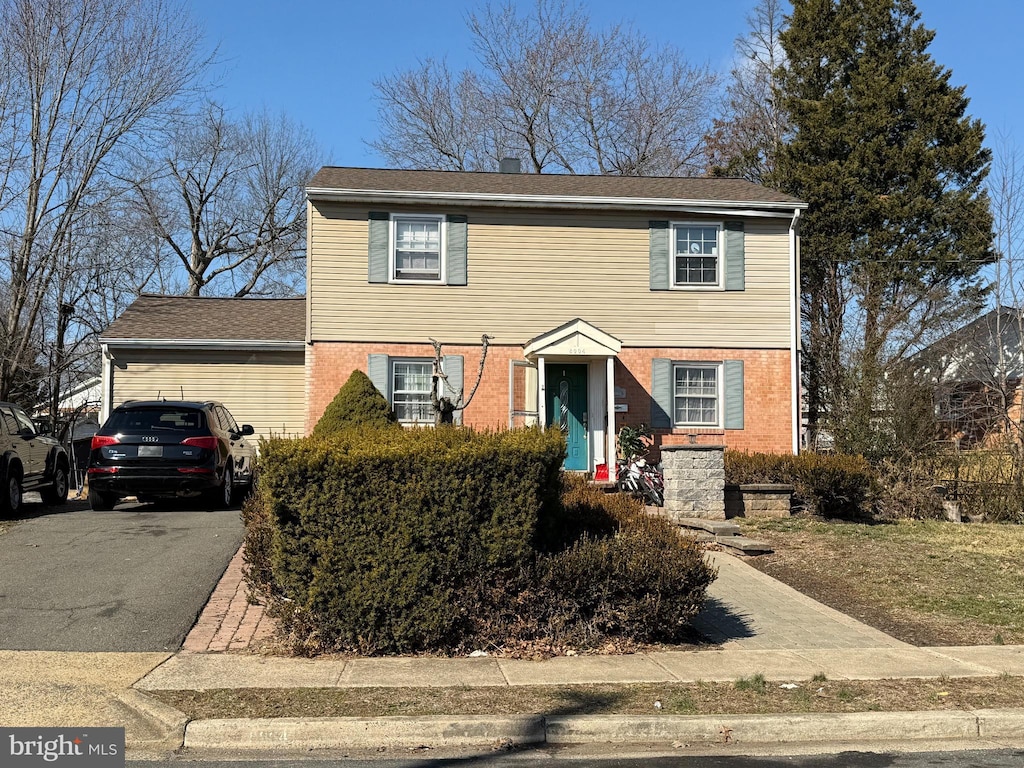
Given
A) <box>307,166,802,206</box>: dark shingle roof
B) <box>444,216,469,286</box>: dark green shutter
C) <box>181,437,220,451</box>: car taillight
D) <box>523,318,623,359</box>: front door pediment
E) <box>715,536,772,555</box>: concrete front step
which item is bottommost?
<box>715,536,772,555</box>: concrete front step

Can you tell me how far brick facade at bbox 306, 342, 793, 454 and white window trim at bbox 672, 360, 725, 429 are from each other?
0.09m

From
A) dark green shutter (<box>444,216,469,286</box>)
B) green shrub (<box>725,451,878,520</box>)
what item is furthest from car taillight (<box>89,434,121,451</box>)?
green shrub (<box>725,451,878,520</box>)

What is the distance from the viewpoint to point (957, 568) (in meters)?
11.3

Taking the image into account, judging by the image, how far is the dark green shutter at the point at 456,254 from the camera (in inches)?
717

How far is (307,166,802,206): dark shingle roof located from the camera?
18.4m

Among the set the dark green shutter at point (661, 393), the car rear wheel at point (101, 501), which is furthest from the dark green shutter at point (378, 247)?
the car rear wheel at point (101, 501)

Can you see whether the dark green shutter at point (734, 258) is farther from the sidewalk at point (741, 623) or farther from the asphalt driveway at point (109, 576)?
the asphalt driveway at point (109, 576)

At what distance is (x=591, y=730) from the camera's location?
5.60 meters

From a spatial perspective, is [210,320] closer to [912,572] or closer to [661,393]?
[661,393]

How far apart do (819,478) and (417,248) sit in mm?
8549

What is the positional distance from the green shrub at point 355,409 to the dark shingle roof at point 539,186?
21.5ft

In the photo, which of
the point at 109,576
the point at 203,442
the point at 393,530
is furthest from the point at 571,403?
the point at 393,530

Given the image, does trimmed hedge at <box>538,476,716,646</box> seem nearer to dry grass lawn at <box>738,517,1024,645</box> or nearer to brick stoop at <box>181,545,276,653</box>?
dry grass lawn at <box>738,517,1024,645</box>

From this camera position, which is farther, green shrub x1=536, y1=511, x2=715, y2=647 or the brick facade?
the brick facade
